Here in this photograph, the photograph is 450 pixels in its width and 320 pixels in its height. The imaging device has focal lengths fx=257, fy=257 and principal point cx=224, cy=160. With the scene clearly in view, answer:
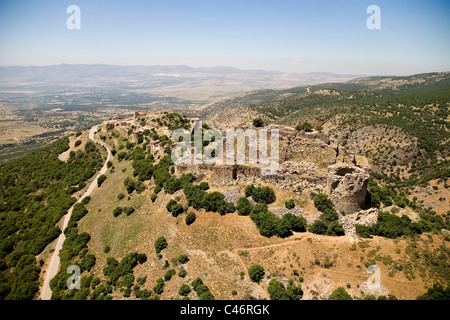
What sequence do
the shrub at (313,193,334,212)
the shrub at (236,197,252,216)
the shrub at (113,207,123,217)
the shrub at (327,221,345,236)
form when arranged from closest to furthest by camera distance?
the shrub at (327,221,345,236)
the shrub at (313,193,334,212)
the shrub at (236,197,252,216)
the shrub at (113,207,123,217)

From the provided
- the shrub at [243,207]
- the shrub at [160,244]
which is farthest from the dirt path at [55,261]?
the shrub at [243,207]

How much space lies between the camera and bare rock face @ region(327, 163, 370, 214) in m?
23.5

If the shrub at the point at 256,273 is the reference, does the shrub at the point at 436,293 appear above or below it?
above

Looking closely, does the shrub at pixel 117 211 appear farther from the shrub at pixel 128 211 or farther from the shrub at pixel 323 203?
the shrub at pixel 323 203

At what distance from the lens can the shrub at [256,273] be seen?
21.0m

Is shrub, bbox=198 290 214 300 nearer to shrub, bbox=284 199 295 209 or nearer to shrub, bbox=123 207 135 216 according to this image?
shrub, bbox=284 199 295 209

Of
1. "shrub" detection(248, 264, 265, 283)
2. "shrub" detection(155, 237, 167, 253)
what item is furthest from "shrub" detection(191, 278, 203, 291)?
"shrub" detection(155, 237, 167, 253)

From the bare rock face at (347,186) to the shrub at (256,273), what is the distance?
9.62 metres

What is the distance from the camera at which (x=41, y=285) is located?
30.4 meters

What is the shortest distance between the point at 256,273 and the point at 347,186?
11440mm

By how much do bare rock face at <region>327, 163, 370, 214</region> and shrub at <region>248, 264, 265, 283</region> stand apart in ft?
31.6

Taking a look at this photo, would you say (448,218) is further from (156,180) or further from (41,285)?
(41,285)

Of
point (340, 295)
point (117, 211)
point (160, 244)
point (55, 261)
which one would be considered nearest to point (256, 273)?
point (340, 295)

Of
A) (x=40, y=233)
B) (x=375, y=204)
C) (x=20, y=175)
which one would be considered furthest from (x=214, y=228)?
(x=20, y=175)
